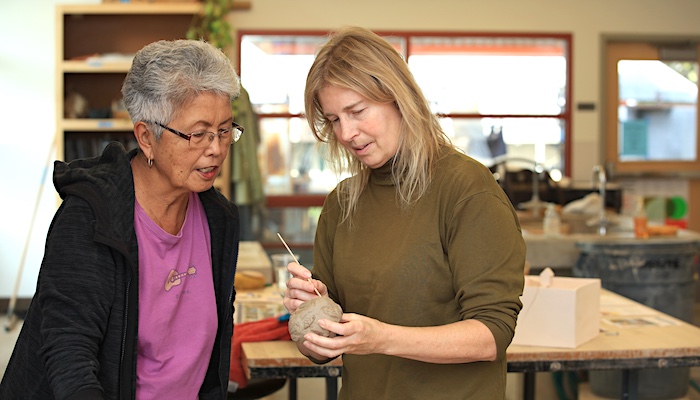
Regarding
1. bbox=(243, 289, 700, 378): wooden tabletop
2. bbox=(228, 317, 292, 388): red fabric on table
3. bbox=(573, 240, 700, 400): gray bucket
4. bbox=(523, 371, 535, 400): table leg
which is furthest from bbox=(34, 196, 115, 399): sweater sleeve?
bbox=(573, 240, 700, 400): gray bucket

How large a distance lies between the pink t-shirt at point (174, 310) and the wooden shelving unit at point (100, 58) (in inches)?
174

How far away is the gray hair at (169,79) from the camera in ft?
5.35

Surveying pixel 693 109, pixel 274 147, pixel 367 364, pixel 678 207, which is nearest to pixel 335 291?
pixel 367 364

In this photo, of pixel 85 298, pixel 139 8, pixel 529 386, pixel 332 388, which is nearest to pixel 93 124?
pixel 139 8

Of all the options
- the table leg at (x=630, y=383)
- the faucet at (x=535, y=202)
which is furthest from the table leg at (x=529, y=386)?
the faucet at (x=535, y=202)

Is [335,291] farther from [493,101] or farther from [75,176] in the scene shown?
[493,101]

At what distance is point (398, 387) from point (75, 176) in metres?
0.76

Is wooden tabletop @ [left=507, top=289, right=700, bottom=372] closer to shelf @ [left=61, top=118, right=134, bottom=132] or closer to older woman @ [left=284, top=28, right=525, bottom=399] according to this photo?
older woman @ [left=284, top=28, right=525, bottom=399]

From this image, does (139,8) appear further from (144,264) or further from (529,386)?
(144,264)

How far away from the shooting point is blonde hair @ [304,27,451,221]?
1682 mm

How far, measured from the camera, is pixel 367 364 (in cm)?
179

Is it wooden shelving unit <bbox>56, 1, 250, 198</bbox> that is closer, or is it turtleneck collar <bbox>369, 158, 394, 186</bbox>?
turtleneck collar <bbox>369, 158, 394, 186</bbox>

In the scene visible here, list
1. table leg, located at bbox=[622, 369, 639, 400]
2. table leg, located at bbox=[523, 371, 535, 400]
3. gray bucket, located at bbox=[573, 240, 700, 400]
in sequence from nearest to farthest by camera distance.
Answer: table leg, located at bbox=[622, 369, 639, 400] < table leg, located at bbox=[523, 371, 535, 400] < gray bucket, located at bbox=[573, 240, 700, 400]

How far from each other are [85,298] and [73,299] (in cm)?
2
